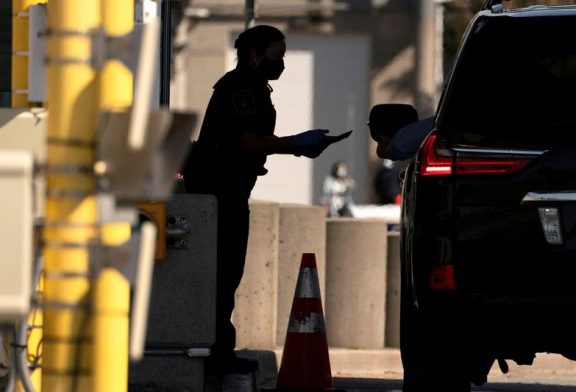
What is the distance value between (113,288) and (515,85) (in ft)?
9.84

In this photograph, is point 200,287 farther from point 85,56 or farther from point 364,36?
point 364,36

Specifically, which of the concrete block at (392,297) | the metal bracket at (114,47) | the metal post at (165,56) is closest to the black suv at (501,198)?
the metal post at (165,56)

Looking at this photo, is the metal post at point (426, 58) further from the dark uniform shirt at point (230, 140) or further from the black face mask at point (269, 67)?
the dark uniform shirt at point (230, 140)

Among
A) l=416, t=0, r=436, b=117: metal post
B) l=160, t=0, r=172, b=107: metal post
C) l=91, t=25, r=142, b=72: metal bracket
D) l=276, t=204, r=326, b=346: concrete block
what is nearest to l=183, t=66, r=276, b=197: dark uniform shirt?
l=160, t=0, r=172, b=107: metal post

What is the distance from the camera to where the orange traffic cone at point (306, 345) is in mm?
8812

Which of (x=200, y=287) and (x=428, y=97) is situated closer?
(x=200, y=287)

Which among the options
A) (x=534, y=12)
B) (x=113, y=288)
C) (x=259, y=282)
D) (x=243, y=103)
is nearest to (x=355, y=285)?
(x=259, y=282)

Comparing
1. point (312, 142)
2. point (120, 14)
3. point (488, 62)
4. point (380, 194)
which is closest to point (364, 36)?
point (380, 194)

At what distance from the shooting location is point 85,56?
3938 mm

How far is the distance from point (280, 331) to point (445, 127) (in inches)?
200

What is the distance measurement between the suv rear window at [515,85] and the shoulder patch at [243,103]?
2224 mm

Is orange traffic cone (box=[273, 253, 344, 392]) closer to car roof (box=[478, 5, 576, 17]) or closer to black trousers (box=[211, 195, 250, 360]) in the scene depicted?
black trousers (box=[211, 195, 250, 360])

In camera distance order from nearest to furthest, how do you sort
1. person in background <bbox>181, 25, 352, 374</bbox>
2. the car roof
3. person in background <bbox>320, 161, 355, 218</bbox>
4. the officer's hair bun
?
the car roof
person in background <bbox>181, 25, 352, 374</bbox>
the officer's hair bun
person in background <bbox>320, 161, 355, 218</bbox>

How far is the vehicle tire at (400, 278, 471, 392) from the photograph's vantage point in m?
6.86
